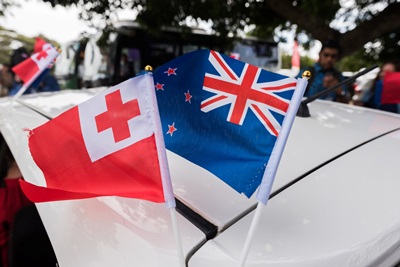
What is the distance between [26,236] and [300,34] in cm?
789

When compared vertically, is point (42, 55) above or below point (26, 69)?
above

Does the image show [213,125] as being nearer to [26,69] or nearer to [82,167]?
[82,167]

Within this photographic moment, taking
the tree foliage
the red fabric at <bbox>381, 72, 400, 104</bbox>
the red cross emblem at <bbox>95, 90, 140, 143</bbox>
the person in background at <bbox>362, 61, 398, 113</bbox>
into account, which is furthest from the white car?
the tree foliage

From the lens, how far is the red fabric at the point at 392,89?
8.79 feet

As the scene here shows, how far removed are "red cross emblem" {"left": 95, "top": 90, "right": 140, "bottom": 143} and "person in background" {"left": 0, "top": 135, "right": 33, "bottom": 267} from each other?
1.08 meters

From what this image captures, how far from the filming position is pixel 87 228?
110 centimetres

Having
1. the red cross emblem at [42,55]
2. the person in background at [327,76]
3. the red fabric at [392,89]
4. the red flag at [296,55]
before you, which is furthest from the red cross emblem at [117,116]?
the red flag at [296,55]

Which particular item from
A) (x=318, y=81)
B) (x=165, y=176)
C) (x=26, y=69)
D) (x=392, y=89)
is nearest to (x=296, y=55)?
(x=318, y=81)

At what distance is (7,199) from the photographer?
1.88 metres

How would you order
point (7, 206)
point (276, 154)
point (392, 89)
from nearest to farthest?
point (276, 154), point (7, 206), point (392, 89)

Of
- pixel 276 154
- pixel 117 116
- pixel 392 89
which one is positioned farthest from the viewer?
pixel 392 89

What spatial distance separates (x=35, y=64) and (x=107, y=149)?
2966mm

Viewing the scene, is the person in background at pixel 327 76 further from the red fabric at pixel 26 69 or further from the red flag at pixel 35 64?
the red fabric at pixel 26 69

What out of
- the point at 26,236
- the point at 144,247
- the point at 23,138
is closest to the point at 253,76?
the point at 144,247
